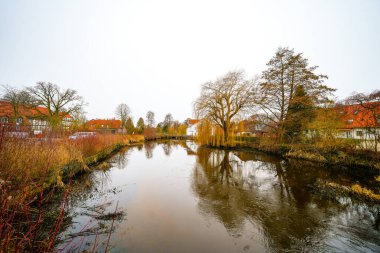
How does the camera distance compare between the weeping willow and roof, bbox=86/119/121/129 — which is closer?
the weeping willow

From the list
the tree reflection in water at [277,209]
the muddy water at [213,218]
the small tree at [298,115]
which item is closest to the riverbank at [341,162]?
the muddy water at [213,218]

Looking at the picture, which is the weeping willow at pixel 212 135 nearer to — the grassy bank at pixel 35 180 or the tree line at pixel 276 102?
the tree line at pixel 276 102

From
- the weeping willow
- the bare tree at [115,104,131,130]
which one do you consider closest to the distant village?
the weeping willow

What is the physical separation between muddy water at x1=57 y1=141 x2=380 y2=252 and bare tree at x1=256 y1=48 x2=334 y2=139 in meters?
9.75

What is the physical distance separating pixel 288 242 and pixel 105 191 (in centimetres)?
589

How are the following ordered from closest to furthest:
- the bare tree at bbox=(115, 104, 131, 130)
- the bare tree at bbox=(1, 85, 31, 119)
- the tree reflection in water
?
the tree reflection in water, the bare tree at bbox=(1, 85, 31, 119), the bare tree at bbox=(115, 104, 131, 130)

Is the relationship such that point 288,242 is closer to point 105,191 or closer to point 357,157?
point 105,191

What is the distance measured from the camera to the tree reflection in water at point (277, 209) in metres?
3.69

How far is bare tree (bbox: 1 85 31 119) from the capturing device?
64.1ft

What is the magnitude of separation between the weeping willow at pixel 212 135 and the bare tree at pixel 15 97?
2187cm

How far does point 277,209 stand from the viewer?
16.3ft

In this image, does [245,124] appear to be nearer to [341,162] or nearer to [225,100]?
[225,100]

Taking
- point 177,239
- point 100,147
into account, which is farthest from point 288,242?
point 100,147

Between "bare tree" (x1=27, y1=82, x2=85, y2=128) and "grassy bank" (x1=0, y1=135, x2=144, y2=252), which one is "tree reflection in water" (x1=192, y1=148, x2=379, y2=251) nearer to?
"grassy bank" (x1=0, y1=135, x2=144, y2=252)
